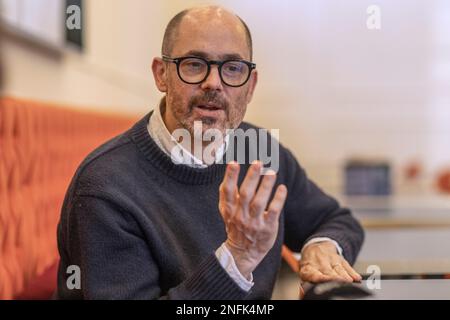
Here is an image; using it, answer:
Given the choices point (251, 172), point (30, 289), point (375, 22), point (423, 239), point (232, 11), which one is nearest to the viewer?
point (251, 172)

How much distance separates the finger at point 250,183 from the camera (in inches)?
23.5

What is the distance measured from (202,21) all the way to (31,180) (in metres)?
0.76

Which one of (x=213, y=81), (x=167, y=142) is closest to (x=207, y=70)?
(x=213, y=81)

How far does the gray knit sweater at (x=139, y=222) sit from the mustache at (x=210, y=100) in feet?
0.23

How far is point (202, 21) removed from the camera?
2.20ft

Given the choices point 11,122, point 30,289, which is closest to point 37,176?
point 11,122

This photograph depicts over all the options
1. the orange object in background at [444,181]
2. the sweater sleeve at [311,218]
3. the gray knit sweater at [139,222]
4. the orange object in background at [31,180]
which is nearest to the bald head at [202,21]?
the gray knit sweater at [139,222]

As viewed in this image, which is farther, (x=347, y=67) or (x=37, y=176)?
(x=347, y=67)

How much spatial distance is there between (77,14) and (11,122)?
1.57 feet

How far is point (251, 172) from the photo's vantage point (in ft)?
1.96

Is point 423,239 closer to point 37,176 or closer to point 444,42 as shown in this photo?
point 37,176

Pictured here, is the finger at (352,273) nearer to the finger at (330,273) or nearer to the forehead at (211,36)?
the finger at (330,273)

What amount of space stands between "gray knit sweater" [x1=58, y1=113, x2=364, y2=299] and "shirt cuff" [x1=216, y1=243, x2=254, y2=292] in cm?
2

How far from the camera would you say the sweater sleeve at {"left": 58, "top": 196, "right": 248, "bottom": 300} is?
708 millimetres
